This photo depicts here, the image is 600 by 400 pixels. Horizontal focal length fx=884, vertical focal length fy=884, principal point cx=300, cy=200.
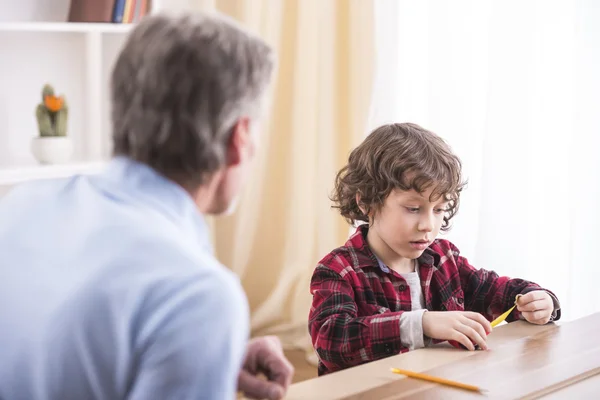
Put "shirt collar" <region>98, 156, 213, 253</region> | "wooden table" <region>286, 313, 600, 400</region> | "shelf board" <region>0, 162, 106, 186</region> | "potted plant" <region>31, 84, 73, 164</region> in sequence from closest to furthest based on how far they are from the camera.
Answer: "shirt collar" <region>98, 156, 213, 253</region> → "wooden table" <region>286, 313, 600, 400</region> → "shelf board" <region>0, 162, 106, 186</region> → "potted plant" <region>31, 84, 73, 164</region>

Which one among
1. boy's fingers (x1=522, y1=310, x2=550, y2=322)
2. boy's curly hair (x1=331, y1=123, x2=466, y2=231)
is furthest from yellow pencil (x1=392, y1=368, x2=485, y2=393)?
boy's curly hair (x1=331, y1=123, x2=466, y2=231)

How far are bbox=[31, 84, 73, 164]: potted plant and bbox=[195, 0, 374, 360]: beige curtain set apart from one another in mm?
879

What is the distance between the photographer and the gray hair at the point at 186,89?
85cm

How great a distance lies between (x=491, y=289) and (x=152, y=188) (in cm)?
116

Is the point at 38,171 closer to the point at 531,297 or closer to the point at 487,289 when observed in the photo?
the point at 487,289

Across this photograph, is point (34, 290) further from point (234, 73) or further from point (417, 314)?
point (417, 314)

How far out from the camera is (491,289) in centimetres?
188

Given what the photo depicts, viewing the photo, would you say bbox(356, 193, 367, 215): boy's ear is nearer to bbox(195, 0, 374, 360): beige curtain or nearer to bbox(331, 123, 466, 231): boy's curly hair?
bbox(331, 123, 466, 231): boy's curly hair

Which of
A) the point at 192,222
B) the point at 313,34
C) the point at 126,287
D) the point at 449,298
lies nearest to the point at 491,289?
the point at 449,298

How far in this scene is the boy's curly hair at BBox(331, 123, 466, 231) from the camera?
1.76 meters

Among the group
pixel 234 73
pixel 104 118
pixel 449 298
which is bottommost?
pixel 449 298

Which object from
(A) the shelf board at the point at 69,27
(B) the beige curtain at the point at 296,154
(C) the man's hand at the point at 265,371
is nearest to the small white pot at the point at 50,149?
(A) the shelf board at the point at 69,27

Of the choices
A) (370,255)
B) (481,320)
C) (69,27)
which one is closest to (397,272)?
(370,255)

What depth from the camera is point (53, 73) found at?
128 inches
